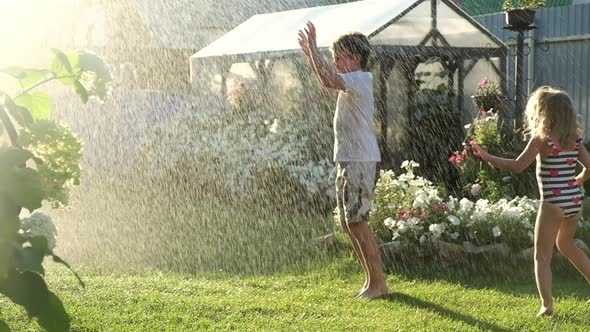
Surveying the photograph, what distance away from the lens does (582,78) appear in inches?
448

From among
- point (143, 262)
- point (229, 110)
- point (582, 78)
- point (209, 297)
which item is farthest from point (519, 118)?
point (209, 297)

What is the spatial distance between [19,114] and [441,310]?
3496 millimetres

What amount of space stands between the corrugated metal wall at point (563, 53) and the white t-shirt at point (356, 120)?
7.06 m

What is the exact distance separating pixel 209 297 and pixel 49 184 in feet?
11.6

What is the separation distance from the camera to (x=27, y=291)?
186cm

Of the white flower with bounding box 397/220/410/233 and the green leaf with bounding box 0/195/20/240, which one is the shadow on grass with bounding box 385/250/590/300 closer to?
the white flower with bounding box 397/220/410/233

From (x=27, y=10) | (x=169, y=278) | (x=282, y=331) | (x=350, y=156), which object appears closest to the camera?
(x=282, y=331)

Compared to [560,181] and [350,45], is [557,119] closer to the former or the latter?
[560,181]

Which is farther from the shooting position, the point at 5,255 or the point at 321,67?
the point at 321,67

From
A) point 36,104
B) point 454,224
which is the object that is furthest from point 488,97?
point 36,104

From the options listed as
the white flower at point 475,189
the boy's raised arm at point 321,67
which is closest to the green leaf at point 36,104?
the boy's raised arm at point 321,67

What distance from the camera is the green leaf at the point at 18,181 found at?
5.61ft

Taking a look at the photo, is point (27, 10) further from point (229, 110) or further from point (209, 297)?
point (209, 297)

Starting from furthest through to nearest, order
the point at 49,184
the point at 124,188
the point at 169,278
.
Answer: the point at 124,188 → the point at 169,278 → the point at 49,184
